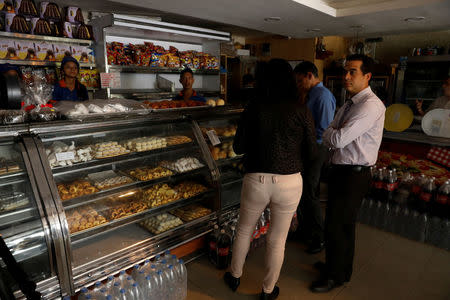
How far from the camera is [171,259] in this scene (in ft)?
8.66

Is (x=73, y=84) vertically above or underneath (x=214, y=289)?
above

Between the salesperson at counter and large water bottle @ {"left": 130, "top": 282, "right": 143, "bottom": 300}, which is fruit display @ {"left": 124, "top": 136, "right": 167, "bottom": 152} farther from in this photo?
the salesperson at counter

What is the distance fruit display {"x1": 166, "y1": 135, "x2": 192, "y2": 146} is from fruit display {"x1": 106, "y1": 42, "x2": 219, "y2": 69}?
2.03 meters

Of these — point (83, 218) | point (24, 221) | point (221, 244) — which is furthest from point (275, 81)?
point (24, 221)

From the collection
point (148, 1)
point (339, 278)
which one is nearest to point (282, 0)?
point (148, 1)

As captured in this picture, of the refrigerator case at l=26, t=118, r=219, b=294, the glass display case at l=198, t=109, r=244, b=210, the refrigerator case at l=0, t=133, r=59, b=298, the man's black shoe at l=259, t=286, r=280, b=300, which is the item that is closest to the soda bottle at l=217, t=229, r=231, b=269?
the refrigerator case at l=26, t=118, r=219, b=294

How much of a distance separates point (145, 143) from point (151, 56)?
7.84ft

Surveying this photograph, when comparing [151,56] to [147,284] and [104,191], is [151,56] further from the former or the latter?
[147,284]

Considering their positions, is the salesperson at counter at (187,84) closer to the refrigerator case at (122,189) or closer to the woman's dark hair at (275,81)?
the refrigerator case at (122,189)

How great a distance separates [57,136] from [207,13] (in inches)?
110

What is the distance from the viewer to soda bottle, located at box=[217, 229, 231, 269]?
295 cm

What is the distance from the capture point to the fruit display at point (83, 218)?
2371 millimetres

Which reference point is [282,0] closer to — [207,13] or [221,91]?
[207,13]

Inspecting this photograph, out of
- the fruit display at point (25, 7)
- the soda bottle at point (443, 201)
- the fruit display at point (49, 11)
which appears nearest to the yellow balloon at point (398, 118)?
the soda bottle at point (443, 201)
